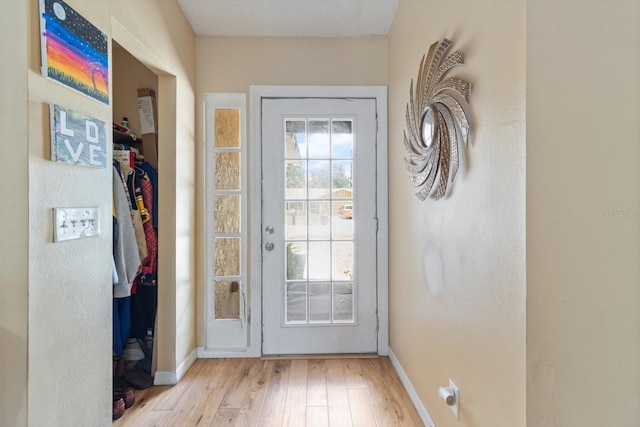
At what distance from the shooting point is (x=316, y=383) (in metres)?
1.98

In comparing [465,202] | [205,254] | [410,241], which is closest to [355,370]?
[410,241]

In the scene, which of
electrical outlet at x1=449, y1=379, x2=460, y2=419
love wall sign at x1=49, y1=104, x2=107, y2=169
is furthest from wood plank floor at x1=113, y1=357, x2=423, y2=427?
love wall sign at x1=49, y1=104, x2=107, y2=169

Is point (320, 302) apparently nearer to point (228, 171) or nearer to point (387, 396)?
point (387, 396)

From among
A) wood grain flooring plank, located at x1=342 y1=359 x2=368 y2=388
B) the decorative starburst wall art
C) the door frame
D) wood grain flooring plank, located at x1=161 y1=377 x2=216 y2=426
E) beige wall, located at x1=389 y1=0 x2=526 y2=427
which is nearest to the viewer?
beige wall, located at x1=389 y1=0 x2=526 y2=427

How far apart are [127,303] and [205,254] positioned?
60 cm

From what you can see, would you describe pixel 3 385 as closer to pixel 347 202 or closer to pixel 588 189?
pixel 588 189

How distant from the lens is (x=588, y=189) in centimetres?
78

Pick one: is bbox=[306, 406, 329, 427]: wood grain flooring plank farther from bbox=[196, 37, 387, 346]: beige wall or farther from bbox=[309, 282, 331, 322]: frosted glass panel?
bbox=[196, 37, 387, 346]: beige wall

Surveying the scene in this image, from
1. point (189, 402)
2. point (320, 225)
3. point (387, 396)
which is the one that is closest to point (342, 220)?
point (320, 225)

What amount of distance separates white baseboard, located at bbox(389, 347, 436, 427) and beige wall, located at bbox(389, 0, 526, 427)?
1.8 inches

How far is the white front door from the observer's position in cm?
233

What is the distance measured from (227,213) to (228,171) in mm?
322

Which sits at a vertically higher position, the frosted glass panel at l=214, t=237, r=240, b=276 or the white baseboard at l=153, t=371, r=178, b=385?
the frosted glass panel at l=214, t=237, r=240, b=276

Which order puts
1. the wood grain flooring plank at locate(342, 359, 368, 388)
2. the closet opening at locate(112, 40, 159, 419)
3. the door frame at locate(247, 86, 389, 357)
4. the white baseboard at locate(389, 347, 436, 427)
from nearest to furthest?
the white baseboard at locate(389, 347, 436, 427), the closet opening at locate(112, 40, 159, 419), the wood grain flooring plank at locate(342, 359, 368, 388), the door frame at locate(247, 86, 389, 357)
